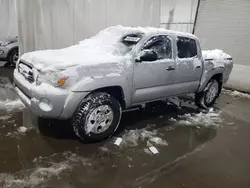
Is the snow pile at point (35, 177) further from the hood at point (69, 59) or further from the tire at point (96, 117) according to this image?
the hood at point (69, 59)

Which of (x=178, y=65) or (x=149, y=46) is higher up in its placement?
(x=149, y=46)

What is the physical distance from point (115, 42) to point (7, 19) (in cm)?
960

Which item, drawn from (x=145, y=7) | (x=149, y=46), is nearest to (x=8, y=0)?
(x=145, y=7)

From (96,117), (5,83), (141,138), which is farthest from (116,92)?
(5,83)

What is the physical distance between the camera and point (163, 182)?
291 cm

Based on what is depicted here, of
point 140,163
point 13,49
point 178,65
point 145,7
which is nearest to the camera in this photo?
point 140,163

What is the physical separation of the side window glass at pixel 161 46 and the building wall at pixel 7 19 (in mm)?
9663

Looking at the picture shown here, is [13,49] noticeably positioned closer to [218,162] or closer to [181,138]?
[181,138]

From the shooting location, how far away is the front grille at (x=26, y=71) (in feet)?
11.9

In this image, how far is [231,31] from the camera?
823 centimetres

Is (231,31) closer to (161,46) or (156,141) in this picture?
(161,46)

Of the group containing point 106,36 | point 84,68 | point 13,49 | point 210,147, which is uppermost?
point 106,36

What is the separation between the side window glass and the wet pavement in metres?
1.36

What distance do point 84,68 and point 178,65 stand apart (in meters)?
2.11
